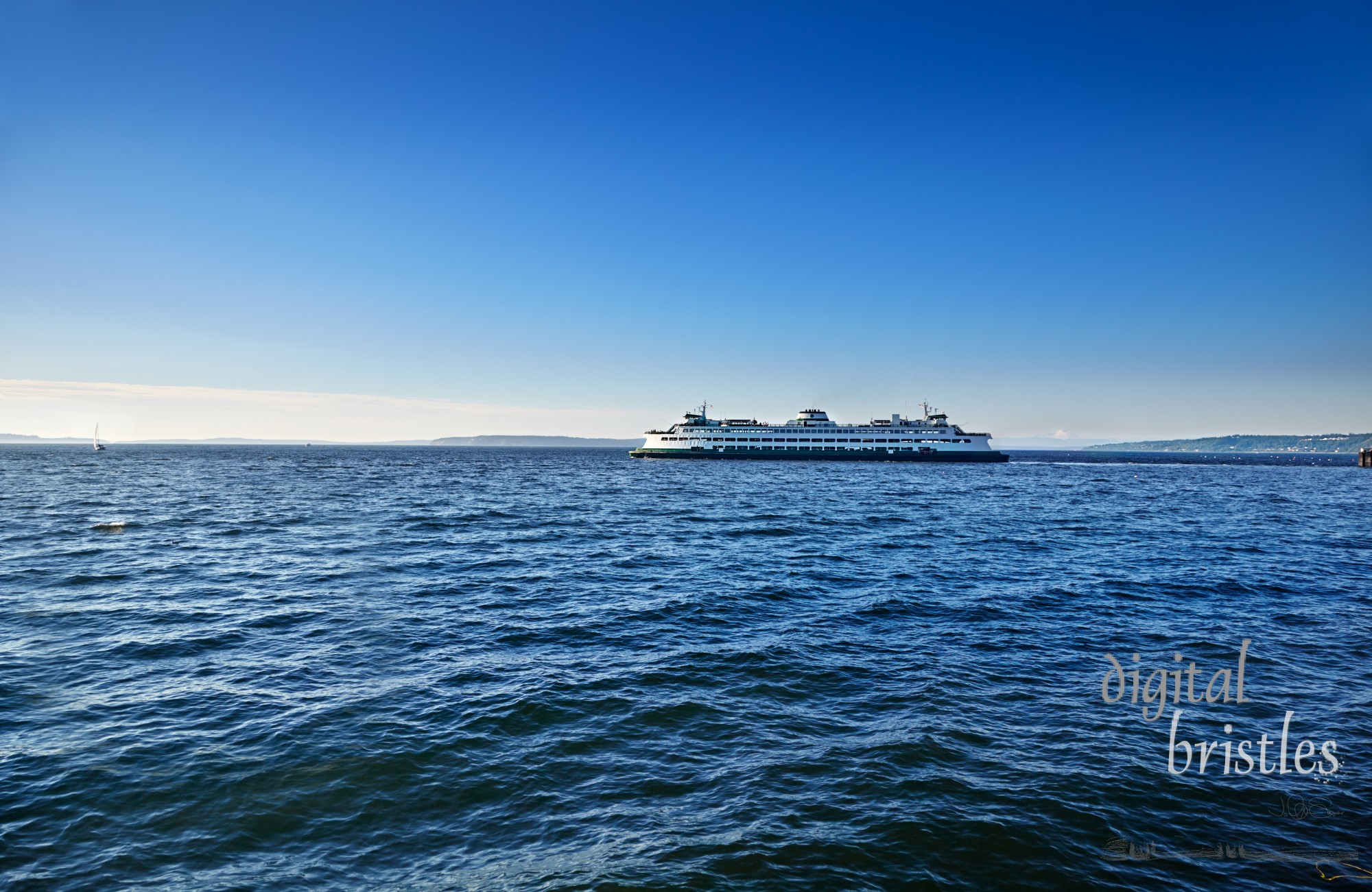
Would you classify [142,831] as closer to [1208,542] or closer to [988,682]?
[988,682]

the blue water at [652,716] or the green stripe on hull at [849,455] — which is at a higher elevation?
the green stripe on hull at [849,455]

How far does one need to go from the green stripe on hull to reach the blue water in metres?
134

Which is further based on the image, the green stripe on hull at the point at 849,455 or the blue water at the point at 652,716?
the green stripe on hull at the point at 849,455

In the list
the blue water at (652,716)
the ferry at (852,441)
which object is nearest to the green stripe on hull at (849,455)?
the ferry at (852,441)

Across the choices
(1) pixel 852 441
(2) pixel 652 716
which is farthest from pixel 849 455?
(2) pixel 652 716

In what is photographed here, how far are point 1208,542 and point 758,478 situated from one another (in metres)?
70.6

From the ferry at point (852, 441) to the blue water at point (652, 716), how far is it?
13369 centimetres

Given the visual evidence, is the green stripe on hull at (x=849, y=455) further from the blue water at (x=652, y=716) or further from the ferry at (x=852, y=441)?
the blue water at (x=652, y=716)

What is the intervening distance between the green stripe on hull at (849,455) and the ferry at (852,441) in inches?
A: 7.0

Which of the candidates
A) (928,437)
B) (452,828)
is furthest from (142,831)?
(928,437)

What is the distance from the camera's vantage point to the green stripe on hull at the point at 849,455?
16812 cm

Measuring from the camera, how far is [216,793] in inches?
434

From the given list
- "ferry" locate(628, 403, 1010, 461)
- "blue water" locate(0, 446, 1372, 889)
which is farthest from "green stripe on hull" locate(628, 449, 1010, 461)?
"blue water" locate(0, 446, 1372, 889)

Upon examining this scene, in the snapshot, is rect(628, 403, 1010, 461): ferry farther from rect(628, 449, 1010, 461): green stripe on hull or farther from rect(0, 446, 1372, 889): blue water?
rect(0, 446, 1372, 889): blue water
